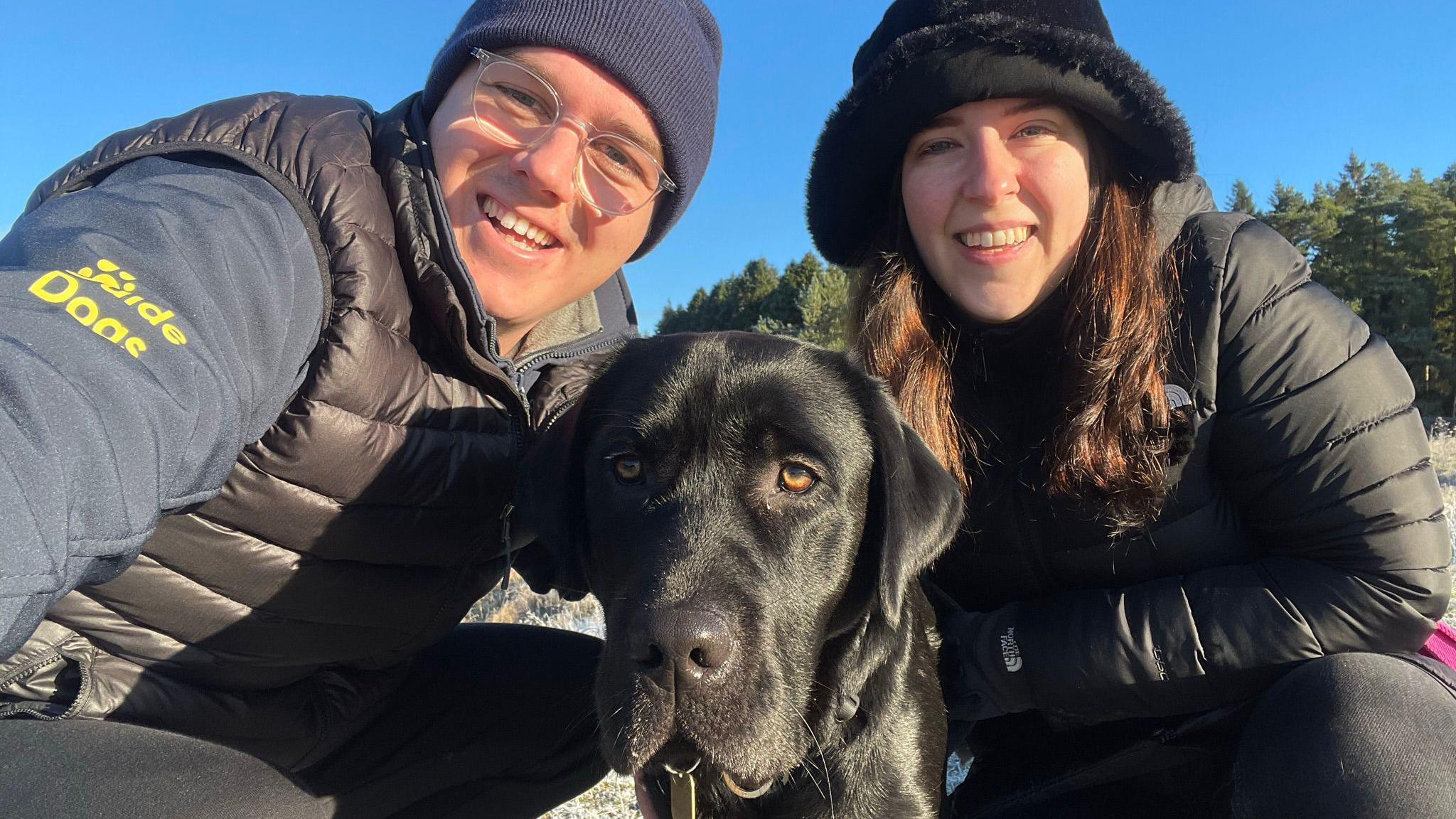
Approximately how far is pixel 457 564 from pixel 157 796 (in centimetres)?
90

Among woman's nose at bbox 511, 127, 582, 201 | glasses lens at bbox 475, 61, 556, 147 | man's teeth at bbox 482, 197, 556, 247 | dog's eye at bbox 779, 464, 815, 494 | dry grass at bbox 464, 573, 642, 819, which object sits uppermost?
glasses lens at bbox 475, 61, 556, 147

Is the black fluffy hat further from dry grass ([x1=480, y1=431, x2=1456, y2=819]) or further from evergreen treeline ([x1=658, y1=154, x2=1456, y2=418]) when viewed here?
evergreen treeline ([x1=658, y1=154, x2=1456, y2=418])

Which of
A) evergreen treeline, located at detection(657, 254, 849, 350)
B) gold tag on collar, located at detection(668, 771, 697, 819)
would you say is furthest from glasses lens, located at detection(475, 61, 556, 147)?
evergreen treeline, located at detection(657, 254, 849, 350)

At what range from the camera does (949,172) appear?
8.22 ft

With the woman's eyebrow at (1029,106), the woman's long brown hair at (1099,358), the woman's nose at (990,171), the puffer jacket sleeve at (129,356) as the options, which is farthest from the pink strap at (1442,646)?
the puffer jacket sleeve at (129,356)

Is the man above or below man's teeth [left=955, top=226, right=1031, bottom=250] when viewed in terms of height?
below

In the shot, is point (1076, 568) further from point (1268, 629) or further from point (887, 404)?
point (887, 404)

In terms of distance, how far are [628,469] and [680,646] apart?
61 cm

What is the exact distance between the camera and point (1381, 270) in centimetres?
3052

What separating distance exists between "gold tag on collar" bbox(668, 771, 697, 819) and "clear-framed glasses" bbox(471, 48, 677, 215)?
1.64 meters

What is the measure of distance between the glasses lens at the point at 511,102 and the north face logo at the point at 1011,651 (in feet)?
6.48

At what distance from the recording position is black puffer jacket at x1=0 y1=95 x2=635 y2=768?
1.91 m

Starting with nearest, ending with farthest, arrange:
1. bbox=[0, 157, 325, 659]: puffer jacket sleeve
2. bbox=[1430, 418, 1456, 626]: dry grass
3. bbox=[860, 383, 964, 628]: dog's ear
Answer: bbox=[0, 157, 325, 659]: puffer jacket sleeve < bbox=[860, 383, 964, 628]: dog's ear < bbox=[1430, 418, 1456, 626]: dry grass

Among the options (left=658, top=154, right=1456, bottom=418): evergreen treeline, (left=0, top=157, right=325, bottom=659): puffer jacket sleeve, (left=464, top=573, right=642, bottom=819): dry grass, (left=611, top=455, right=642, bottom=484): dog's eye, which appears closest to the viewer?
(left=0, top=157, right=325, bottom=659): puffer jacket sleeve
